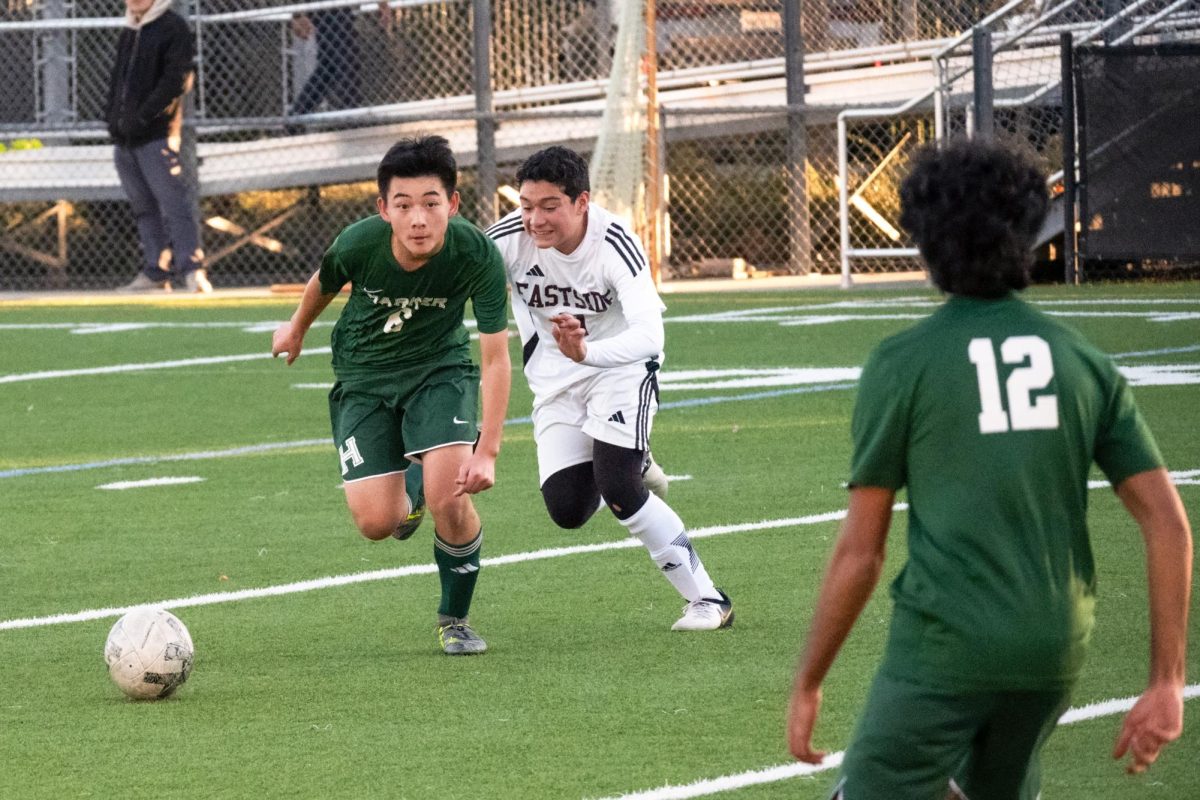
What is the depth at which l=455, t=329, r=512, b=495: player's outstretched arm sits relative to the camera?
261 inches

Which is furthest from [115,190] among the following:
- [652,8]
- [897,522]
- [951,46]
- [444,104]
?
[897,522]

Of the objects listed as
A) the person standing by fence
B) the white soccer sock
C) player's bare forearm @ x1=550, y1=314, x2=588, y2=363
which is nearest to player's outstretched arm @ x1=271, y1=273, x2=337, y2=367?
player's bare forearm @ x1=550, y1=314, x2=588, y2=363

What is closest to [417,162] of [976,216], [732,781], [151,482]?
[732,781]

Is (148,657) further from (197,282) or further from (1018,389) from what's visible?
(197,282)

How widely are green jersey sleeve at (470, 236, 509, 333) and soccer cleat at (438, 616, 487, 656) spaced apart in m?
0.92

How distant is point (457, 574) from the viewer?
707cm

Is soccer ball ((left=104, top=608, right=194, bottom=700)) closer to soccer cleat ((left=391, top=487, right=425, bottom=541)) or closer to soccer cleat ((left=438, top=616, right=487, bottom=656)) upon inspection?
soccer cleat ((left=438, top=616, right=487, bottom=656))

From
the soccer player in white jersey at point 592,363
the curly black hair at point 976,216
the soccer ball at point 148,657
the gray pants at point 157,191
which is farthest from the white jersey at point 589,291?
the gray pants at point 157,191

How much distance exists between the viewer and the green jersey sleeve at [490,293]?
22.9 ft

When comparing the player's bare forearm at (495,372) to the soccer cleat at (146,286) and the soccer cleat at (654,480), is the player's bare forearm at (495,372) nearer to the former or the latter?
the soccer cleat at (654,480)

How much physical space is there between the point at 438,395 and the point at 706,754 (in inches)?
88.0

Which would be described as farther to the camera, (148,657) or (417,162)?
(417,162)

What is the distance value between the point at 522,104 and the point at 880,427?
19.6 m

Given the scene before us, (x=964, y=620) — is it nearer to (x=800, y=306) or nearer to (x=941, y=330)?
(x=941, y=330)
